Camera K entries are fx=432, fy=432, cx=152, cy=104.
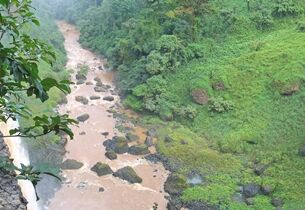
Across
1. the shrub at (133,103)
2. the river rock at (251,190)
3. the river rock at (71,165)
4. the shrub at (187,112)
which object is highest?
the shrub at (187,112)

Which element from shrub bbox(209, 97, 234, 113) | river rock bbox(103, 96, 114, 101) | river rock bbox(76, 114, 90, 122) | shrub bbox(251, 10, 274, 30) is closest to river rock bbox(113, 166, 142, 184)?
river rock bbox(76, 114, 90, 122)

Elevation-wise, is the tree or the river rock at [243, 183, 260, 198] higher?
the tree

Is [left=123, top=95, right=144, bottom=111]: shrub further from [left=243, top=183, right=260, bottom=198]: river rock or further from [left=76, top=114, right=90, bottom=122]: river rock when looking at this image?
[left=243, top=183, right=260, bottom=198]: river rock

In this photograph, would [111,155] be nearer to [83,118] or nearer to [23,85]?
[83,118]

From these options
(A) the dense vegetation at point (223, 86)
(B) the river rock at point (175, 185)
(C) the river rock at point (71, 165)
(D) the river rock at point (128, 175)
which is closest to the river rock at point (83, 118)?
(A) the dense vegetation at point (223, 86)

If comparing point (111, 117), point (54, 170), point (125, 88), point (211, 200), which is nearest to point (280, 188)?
point (211, 200)

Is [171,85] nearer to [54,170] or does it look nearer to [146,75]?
[146,75]

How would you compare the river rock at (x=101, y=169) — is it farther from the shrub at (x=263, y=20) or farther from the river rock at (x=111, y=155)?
the shrub at (x=263, y=20)
